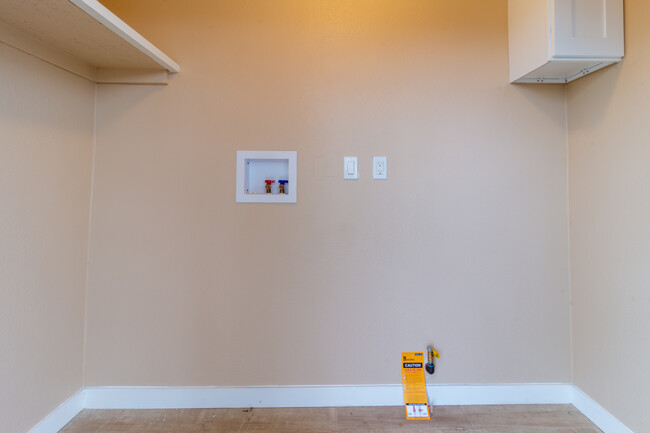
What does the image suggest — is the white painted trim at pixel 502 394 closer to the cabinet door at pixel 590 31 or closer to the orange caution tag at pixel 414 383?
the orange caution tag at pixel 414 383

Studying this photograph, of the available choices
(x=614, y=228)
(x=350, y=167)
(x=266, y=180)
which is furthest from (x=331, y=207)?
(x=614, y=228)

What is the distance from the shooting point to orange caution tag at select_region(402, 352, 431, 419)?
1.52 meters

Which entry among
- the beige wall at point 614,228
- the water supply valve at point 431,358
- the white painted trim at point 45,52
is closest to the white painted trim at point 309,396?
the water supply valve at point 431,358

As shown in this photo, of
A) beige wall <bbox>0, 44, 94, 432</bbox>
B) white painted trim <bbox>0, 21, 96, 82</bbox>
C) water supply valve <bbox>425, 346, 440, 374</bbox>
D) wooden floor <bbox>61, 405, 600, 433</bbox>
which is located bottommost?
wooden floor <bbox>61, 405, 600, 433</bbox>

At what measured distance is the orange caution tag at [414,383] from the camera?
1.52m

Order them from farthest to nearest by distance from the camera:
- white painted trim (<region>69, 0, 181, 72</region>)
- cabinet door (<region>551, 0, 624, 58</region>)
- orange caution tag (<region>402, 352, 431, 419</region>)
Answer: orange caution tag (<region>402, 352, 431, 419</region>)
cabinet door (<region>551, 0, 624, 58</region>)
white painted trim (<region>69, 0, 181, 72</region>)

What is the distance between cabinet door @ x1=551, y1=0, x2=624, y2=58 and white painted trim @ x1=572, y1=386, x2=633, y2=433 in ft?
5.34

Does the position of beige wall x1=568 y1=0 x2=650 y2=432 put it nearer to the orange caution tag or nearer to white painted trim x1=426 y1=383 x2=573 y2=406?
white painted trim x1=426 y1=383 x2=573 y2=406

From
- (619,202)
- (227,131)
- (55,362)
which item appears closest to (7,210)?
(55,362)

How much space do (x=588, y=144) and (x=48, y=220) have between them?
2.60 meters

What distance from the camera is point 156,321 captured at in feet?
5.09

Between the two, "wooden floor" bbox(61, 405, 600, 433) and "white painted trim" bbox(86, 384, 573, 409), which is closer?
"wooden floor" bbox(61, 405, 600, 433)

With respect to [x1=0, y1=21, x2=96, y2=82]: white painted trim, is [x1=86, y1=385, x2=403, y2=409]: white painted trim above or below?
below

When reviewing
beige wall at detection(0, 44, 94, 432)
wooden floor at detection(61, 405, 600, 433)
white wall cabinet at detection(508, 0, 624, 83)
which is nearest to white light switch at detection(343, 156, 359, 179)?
white wall cabinet at detection(508, 0, 624, 83)
